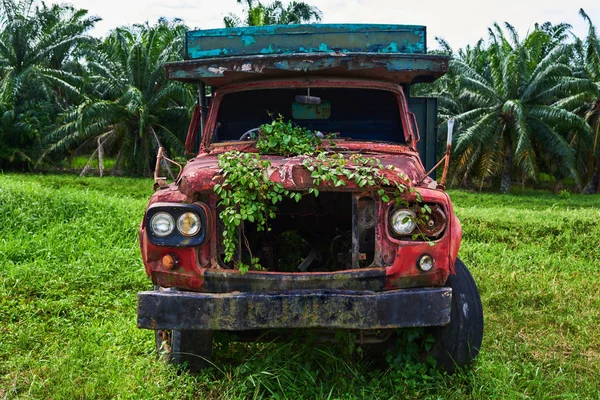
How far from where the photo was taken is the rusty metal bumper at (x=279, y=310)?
3307 mm

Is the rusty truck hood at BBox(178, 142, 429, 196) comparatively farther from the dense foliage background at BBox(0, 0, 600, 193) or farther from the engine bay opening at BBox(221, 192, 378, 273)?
the dense foliage background at BBox(0, 0, 600, 193)

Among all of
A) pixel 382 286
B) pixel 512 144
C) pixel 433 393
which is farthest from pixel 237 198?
pixel 512 144

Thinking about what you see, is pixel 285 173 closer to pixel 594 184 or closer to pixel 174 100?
pixel 174 100

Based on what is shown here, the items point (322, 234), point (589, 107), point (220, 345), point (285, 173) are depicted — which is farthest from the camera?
point (589, 107)

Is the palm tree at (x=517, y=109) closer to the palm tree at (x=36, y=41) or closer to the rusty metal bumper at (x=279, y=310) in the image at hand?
the palm tree at (x=36, y=41)

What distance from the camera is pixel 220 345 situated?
4195mm

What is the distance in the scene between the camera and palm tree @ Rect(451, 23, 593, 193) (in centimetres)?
2178

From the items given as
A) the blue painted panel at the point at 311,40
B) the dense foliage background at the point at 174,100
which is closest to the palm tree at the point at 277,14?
the dense foliage background at the point at 174,100

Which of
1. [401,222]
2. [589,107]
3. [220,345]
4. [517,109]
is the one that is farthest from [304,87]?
[589,107]

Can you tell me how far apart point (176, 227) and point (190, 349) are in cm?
85

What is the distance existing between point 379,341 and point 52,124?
24376mm

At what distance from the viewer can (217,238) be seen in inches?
138

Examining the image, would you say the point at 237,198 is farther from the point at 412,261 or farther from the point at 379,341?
the point at 379,341

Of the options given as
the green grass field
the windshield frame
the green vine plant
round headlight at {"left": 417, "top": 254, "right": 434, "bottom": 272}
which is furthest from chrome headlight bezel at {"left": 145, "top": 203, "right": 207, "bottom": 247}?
the windshield frame
